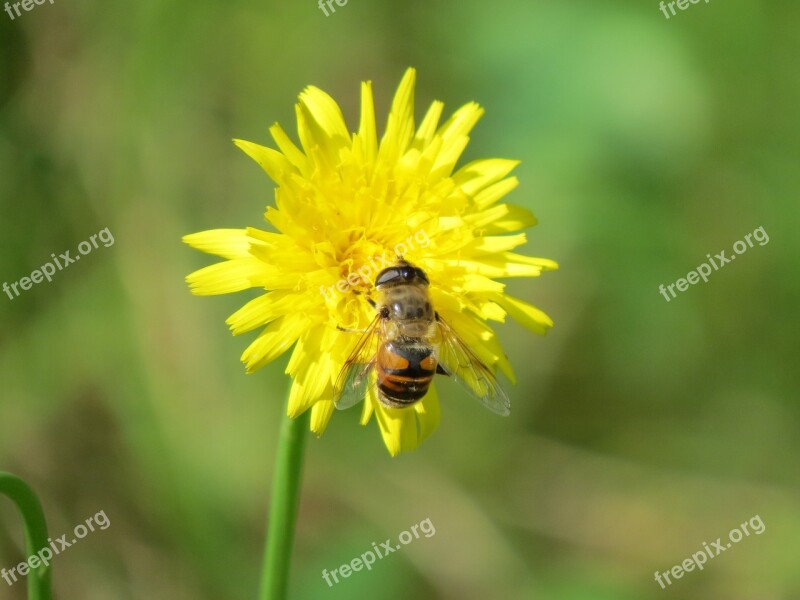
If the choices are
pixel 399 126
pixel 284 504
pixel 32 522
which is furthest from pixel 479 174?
pixel 32 522

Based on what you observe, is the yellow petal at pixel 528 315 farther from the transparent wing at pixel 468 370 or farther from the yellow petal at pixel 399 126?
the yellow petal at pixel 399 126

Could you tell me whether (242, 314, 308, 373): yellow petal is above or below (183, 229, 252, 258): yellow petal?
below

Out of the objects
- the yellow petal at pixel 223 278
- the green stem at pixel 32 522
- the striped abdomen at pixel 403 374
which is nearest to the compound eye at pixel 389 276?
the striped abdomen at pixel 403 374

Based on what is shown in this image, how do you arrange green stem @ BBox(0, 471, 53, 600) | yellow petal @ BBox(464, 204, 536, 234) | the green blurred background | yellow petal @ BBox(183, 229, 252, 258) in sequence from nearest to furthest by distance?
green stem @ BBox(0, 471, 53, 600), yellow petal @ BBox(183, 229, 252, 258), yellow petal @ BBox(464, 204, 536, 234), the green blurred background

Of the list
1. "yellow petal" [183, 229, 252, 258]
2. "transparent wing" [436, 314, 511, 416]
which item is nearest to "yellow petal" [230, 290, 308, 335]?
"yellow petal" [183, 229, 252, 258]

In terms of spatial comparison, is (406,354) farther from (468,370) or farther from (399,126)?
(399,126)

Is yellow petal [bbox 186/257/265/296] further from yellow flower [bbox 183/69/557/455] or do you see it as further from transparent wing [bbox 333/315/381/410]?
transparent wing [bbox 333/315/381/410]
